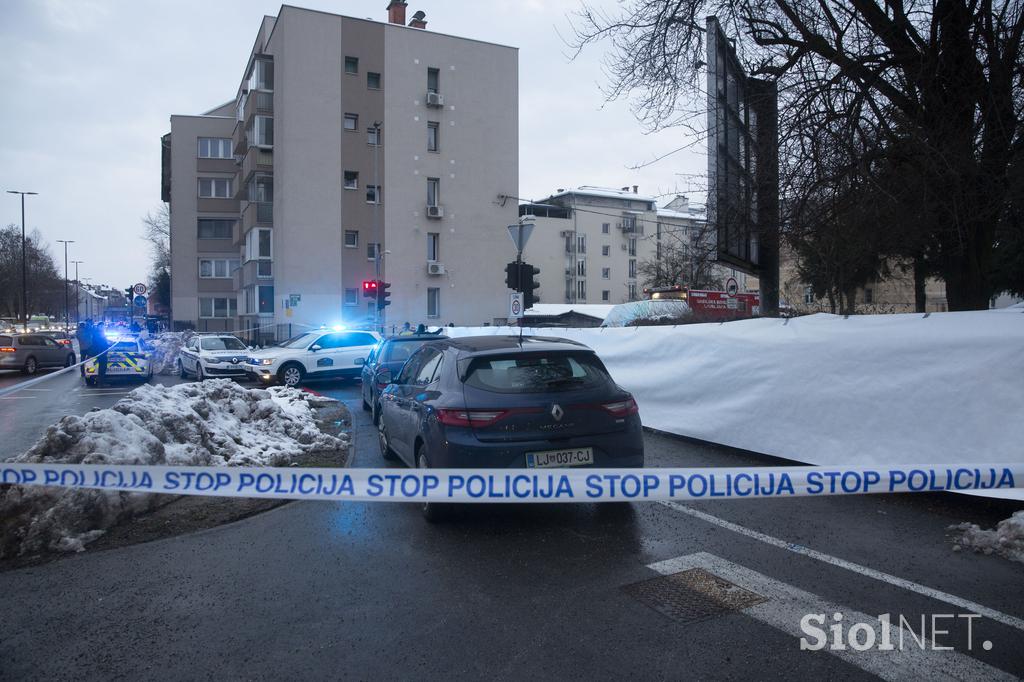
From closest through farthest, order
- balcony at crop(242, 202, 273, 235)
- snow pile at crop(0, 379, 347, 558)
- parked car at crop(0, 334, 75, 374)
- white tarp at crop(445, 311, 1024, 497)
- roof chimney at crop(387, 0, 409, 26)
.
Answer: snow pile at crop(0, 379, 347, 558) < white tarp at crop(445, 311, 1024, 497) < parked car at crop(0, 334, 75, 374) < balcony at crop(242, 202, 273, 235) < roof chimney at crop(387, 0, 409, 26)

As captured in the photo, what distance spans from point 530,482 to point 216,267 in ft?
188

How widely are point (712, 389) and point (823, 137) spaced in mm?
3611

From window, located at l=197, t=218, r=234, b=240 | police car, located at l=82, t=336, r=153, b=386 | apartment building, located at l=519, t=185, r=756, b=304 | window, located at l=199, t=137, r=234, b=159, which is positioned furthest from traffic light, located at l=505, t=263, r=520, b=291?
apartment building, located at l=519, t=185, r=756, b=304

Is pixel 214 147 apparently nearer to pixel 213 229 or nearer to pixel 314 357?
pixel 213 229

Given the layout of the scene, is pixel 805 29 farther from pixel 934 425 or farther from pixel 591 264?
pixel 591 264

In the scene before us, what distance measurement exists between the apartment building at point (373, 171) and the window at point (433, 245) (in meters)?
0.11

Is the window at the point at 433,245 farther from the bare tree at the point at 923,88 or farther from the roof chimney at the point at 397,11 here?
the bare tree at the point at 923,88

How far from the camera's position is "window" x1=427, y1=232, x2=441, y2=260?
131 feet

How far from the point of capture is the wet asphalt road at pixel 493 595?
3.58 metres

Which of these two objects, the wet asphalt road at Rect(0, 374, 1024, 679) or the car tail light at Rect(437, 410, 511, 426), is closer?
the wet asphalt road at Rect(0, 374, 1024, 679)

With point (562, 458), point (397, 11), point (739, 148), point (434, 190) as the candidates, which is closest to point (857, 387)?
point (562, 458)

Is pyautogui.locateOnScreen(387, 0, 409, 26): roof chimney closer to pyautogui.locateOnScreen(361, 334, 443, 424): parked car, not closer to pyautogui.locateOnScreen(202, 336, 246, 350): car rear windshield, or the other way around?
pyautogui.locateOnScreen(202, 336, 246, 350): car rear windshield

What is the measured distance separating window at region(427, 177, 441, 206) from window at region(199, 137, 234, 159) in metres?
23.9

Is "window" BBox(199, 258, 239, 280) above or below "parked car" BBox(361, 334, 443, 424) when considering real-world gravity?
above
